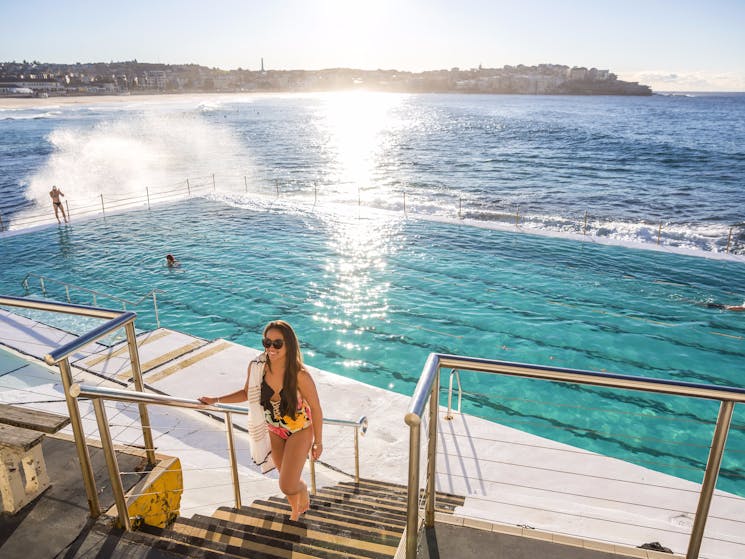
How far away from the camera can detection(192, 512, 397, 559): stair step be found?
3.47 meters

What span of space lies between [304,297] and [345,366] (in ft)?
14.3

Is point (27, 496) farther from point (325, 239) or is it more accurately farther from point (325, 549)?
point (325, 239)

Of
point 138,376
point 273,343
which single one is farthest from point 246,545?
point 138,376

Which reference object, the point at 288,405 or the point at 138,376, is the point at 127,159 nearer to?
the point at 138,376

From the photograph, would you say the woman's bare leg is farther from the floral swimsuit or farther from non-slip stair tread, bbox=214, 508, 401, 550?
non-slip stair tread, bbox=214, 508, 401, 550

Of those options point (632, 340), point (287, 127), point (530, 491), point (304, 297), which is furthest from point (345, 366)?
point (287, 127)

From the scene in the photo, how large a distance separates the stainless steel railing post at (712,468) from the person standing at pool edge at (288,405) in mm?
2422

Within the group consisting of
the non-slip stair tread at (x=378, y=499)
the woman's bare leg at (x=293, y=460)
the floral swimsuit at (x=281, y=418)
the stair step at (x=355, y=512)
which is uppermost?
the floral swimsuit at (x=281, y=418)

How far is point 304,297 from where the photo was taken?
642 inches

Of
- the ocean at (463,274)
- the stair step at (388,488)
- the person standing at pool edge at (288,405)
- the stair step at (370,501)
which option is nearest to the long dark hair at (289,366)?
the person standing at pool edge at (288,405)

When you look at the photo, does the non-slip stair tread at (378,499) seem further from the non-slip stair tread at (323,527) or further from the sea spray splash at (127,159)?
the sea spray splash at (127,159)

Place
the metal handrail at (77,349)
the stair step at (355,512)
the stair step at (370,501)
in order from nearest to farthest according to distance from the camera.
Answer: the metal handrail at (77,349) < the stair step at (355,512) < the stair step at (370,501)

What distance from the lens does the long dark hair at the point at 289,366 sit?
3.79 m

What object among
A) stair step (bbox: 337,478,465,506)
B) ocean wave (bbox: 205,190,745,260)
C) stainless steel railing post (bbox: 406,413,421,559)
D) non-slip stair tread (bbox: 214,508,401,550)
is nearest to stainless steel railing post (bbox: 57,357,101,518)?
non-slip stair tread (bbox: 214,508,401,550)
